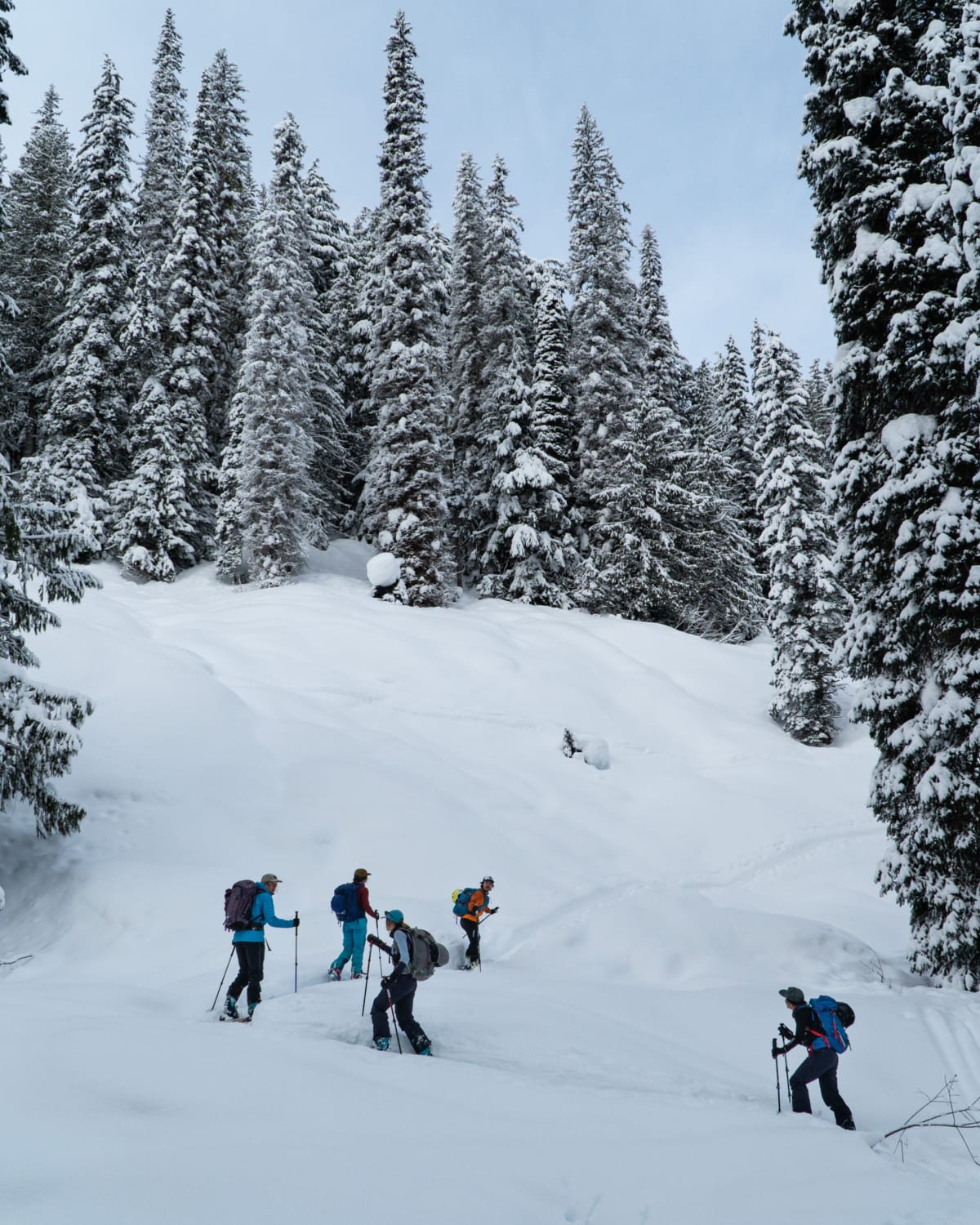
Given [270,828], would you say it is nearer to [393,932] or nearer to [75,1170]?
[393,932]

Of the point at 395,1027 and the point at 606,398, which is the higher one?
the point at 606,398


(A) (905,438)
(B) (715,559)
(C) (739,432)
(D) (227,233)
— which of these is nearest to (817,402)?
(C) (739,432)

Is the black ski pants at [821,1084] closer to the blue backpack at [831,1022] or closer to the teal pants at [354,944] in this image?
the blue backpack at [831,1022]

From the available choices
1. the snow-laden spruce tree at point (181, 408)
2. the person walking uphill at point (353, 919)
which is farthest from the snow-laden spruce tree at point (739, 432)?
the person walking uphill at point (353, 919)

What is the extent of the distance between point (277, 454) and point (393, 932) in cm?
2602

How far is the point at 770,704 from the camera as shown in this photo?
84.6ft

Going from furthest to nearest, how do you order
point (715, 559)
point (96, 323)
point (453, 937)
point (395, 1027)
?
point (715, 559) < point (96, 323) < point (453, 937) < point (395, 1027)

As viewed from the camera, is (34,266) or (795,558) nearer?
(795,558)

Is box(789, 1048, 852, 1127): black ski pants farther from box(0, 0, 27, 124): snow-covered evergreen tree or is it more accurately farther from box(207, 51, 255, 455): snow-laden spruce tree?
box(207, 51, 255, 455): snow-laden spruce tree

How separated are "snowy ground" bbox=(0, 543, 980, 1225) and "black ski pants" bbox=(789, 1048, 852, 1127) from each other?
0.39m

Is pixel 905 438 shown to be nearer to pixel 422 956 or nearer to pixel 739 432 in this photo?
pixel 422 956

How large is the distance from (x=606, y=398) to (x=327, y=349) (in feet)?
49.0

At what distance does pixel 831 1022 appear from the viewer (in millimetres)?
7562

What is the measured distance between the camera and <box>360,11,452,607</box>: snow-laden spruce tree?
99.2 ft
